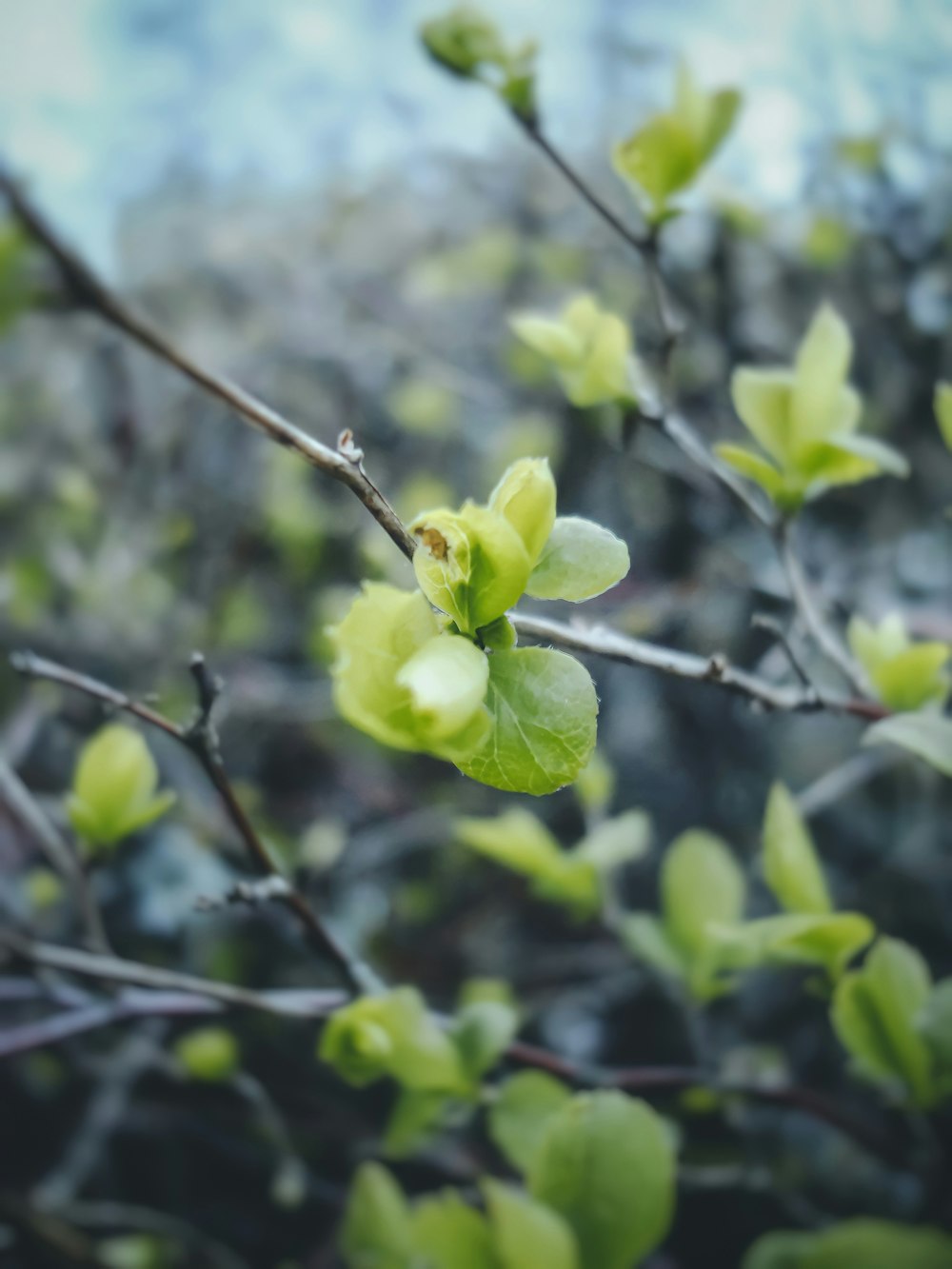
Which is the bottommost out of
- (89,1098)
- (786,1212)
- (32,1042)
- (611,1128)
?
(89,1098)

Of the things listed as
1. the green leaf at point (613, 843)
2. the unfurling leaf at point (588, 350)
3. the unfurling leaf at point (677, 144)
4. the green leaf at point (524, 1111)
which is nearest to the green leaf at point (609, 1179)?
the green leaf at point (524, 1111)

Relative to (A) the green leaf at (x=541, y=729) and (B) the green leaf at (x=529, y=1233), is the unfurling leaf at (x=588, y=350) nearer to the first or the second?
(A) the green leaf at (x=541, y=729)

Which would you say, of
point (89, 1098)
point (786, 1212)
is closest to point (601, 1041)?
point (786, 1212)

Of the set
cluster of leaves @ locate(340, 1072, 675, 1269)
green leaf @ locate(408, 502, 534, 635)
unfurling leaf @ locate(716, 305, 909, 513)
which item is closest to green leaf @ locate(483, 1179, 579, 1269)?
cluster of leaves @ locate(340, 1072, 675, 1269)

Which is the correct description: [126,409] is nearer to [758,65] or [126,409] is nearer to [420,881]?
[420,881]

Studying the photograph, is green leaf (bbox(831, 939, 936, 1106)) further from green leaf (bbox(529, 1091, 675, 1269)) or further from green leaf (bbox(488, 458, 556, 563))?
green leaf (bbox(488, 458, 556, 563))
